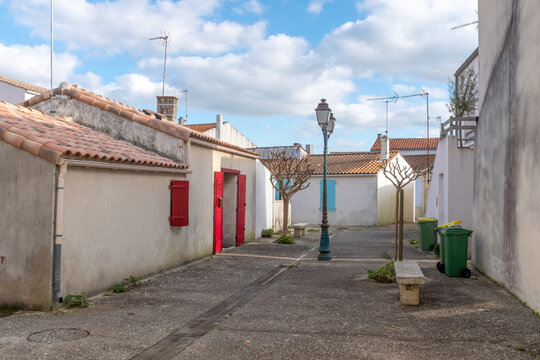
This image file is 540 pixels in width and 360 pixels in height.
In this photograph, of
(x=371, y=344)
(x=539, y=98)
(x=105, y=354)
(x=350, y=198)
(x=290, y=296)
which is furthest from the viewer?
(x=350, y=198)

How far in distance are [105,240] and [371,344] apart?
4.54 metres

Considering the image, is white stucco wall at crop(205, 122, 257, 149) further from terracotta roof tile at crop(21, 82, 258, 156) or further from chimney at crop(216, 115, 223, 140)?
terracotta roof tile at crop(21, 82, 258, 156)

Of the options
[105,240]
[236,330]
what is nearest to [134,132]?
[105,240]

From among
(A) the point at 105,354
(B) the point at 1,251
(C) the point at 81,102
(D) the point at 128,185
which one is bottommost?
(A) the point at 105,354

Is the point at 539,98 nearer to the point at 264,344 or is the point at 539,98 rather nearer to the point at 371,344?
the point at 371,344

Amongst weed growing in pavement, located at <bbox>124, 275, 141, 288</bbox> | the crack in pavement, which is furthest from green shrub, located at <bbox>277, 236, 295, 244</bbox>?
weed growing in pavement, located at <bbox>124, 275, 141, 288</bbox>

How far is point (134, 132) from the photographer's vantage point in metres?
10.8

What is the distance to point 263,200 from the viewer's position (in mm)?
17203

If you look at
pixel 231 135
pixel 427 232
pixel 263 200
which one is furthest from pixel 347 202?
pixel 427 232

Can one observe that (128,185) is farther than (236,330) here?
Yes

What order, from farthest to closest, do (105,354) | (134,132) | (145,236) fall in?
1. (134,132)
2. (145,236)
3. (105,354)

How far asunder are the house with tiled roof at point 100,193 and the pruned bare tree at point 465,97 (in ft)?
22.3

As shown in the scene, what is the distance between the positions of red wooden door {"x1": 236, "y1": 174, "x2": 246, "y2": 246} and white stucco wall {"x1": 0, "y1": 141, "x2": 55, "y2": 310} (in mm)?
8170

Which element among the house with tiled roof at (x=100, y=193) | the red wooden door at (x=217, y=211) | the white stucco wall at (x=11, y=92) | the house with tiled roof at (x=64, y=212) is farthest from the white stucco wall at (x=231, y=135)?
the house with tiled roof at (x=64, y=212)
